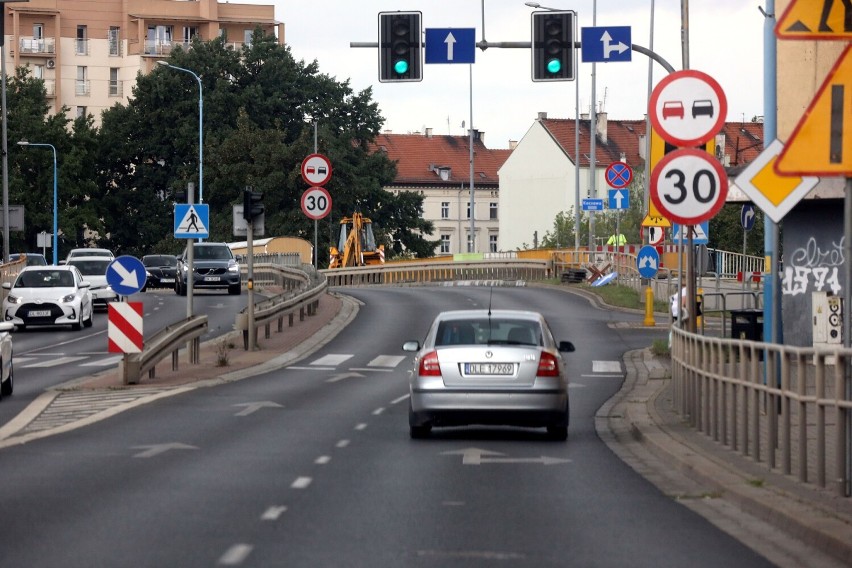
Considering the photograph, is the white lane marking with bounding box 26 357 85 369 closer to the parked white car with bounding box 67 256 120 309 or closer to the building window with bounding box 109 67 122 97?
the parked white car with bounding box 67 256 120 309

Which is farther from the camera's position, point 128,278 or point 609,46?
point 609,46

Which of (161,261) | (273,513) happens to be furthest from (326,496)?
(161,261)

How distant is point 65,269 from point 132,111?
59.1 metres

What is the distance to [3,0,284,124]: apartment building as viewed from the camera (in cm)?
12394

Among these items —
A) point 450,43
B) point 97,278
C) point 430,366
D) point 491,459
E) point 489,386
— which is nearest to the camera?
point 491,459

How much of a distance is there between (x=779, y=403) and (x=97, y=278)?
125ft

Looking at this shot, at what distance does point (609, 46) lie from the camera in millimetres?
26969

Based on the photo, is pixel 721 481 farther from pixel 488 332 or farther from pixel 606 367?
pixel 606 367

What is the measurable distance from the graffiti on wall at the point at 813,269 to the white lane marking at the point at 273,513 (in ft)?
47.4

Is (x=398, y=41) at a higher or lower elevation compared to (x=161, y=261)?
higher

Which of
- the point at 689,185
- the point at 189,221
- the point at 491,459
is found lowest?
the point at 491,459

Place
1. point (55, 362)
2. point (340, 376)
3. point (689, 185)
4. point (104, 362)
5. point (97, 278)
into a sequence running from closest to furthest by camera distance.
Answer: point (689, 185) → point (340, 376) → point (104, 362) → point (55, 362) → point (97, 278)

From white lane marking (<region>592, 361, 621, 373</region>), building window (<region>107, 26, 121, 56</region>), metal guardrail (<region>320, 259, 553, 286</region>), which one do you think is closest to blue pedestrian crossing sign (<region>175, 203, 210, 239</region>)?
white lane marking (<region>592, 361, 621, 373</region>)

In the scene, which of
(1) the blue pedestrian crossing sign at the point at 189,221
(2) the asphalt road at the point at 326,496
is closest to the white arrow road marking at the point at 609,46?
(2) the asphalt road at the point at 326,496
